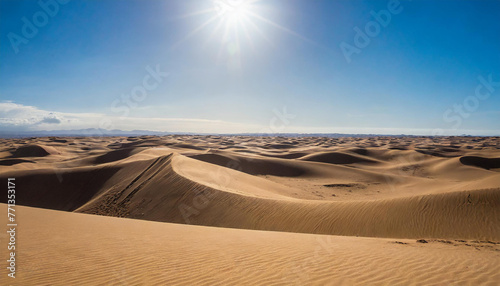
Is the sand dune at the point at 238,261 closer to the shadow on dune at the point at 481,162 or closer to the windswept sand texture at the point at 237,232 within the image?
the windswept sand texture at the point at 237,232

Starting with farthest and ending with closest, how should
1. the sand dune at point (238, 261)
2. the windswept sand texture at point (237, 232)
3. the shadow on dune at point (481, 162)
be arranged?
the shadow on dune at point (481, 162)
the windswept sand texture at point (237, 232)
the sand dune at point (238, 261)

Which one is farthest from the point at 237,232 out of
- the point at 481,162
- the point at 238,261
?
the point at 481,162

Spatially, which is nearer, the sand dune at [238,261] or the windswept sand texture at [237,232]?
the sand dune at [238,261]

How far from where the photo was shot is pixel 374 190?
2512 cm

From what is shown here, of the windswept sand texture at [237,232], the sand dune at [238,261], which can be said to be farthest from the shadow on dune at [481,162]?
the sand dune at [238,261]

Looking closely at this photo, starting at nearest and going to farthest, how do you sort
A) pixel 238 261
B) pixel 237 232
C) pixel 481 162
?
pixel 238 261
pixel 237 232
pixel 481 162

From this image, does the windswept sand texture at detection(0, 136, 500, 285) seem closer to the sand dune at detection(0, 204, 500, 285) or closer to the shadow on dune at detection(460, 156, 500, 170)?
the sand dune at detection(0, 204, 500, 285)

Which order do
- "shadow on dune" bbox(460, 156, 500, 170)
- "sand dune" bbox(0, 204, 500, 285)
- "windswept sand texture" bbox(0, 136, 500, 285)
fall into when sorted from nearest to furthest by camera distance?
"sand dune" bbox(0, 204, 500, 285), "windswept sand texture" bbox(0, 136, 500, 285), "shadow on dune" bbox(460, 156, 500, 170)

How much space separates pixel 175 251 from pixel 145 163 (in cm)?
1982

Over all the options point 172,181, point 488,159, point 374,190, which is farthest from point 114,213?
point 488,159

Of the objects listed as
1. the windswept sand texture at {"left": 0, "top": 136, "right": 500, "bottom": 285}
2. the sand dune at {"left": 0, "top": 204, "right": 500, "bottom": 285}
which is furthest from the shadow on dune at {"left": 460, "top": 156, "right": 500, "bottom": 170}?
the sand dune at {"left": 0, "top": 204, "right": 500, "bottom": 285}

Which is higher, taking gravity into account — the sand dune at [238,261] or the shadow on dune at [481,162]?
the sand dune at [238,261]

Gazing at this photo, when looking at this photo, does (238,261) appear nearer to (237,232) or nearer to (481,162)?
(237,232)

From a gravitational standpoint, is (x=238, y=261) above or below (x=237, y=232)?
above
